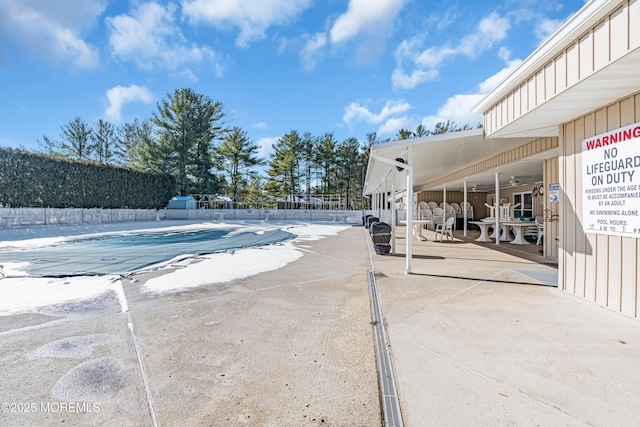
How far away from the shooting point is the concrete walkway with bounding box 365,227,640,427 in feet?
5.01

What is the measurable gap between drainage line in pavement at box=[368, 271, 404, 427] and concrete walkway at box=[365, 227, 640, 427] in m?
0.05

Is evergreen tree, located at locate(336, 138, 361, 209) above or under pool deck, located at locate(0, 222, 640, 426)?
above

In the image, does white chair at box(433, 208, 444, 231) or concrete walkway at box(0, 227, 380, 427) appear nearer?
concrete walkway at box(0, 227, 380, 427)

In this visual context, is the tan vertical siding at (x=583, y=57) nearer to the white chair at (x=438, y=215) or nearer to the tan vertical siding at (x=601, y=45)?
the tan vertical siding at (x=601, y=45)

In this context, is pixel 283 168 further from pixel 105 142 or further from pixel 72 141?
pixel 72 141

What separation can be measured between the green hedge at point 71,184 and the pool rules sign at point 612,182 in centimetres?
1996

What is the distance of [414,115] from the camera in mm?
29016

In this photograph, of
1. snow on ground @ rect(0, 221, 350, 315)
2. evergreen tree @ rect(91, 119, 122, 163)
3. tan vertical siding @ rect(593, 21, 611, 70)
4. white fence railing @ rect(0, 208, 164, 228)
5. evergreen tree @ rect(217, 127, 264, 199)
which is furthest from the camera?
evergreen tree @ rect(217, 127, 264, 199)

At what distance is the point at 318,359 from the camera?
212 centimetres

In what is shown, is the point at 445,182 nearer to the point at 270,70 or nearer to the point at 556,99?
the point at 556,99

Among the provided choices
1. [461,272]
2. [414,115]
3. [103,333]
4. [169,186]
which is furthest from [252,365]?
[414,115]

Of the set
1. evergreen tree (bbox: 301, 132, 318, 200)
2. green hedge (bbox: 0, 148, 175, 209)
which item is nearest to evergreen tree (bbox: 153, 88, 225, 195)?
green hedge (bbox: 0, 148, 175, 209)

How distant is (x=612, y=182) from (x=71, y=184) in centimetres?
2150

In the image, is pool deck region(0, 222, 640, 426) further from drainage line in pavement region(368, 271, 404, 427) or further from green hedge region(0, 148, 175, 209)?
green hedge region(0, 148, 175, 209)
